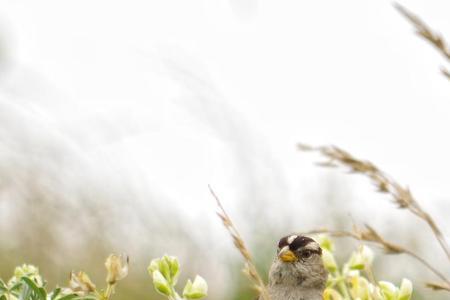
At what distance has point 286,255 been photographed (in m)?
4.48

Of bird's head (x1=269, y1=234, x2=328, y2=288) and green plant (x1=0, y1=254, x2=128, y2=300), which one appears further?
bird's head (x1=269, y1=234, x2=328, y2=288)

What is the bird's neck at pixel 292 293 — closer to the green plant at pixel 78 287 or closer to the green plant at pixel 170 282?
the green plant at pixel 170 282

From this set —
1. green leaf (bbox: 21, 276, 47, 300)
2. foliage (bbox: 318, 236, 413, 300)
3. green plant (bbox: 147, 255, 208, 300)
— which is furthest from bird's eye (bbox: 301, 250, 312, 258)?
green leaf (bbox: 21, 276, 47, 300)

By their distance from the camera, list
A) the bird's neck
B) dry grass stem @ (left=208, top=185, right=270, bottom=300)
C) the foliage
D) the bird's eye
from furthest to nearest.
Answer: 1. the bird's eye
2. the bird's neck
3. the foliage
4. dry grass stem @ (left=208, top=185, right=270, bottom=300)

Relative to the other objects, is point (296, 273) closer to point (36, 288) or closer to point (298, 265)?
point (298, 265)

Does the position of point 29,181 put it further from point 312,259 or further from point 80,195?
point 312,259

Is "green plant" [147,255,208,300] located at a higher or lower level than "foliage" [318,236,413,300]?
higher

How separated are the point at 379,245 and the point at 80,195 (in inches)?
146

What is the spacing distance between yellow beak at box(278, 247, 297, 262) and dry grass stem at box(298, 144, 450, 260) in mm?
2085

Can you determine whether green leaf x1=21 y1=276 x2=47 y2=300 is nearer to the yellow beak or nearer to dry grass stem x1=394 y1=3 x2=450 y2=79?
dry grass stem x1=394 y1=3 x2=450 y2=79

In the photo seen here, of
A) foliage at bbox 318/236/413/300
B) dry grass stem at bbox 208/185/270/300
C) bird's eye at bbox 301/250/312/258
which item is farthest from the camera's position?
bird's eye at bbox 301/250/312/258

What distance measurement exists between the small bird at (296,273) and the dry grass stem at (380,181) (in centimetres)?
205

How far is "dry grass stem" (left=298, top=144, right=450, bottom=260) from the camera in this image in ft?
7.58

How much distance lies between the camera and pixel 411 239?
6086 millimetres
